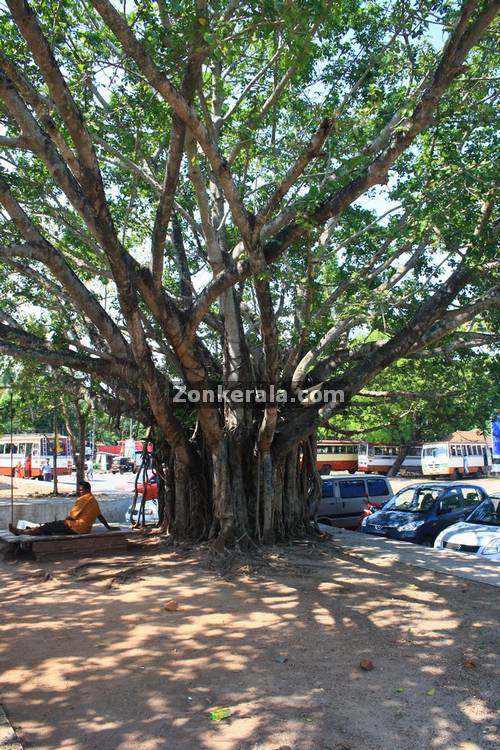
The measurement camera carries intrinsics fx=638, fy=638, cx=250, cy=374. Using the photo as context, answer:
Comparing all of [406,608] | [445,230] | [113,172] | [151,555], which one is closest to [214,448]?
[151,555]

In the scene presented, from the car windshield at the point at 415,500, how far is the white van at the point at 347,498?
1.63m

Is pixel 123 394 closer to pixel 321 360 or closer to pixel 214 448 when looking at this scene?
pixel 214 448

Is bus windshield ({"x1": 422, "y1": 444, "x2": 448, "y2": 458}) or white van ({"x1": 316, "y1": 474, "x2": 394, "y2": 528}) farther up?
bus windshield ({"x1": 422, "y1": 444, "x2": 448, "y2": 458})

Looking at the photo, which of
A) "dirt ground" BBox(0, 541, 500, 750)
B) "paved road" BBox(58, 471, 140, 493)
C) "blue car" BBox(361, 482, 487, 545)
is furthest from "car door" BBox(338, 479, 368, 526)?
"paved road" BBox(58, 471, 140, 493)

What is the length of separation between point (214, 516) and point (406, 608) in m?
3.88

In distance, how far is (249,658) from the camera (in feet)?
17.6

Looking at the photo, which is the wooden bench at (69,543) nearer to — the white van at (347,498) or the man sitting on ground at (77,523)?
the man sitting on ground at (77,523)

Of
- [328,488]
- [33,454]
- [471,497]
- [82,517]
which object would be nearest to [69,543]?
[82,517]

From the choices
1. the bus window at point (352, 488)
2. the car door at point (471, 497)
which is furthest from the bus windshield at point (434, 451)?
the car door at point (471, 497)

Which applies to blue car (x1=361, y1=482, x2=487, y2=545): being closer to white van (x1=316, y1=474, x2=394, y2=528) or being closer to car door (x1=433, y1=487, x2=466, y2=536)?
car door (x1=433, y1=487, x2=466, y2=536)

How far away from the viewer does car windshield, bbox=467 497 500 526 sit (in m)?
10.5

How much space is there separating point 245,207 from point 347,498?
818 centimetres

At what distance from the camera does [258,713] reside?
14.0ft

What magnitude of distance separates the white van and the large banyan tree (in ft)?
8.94
